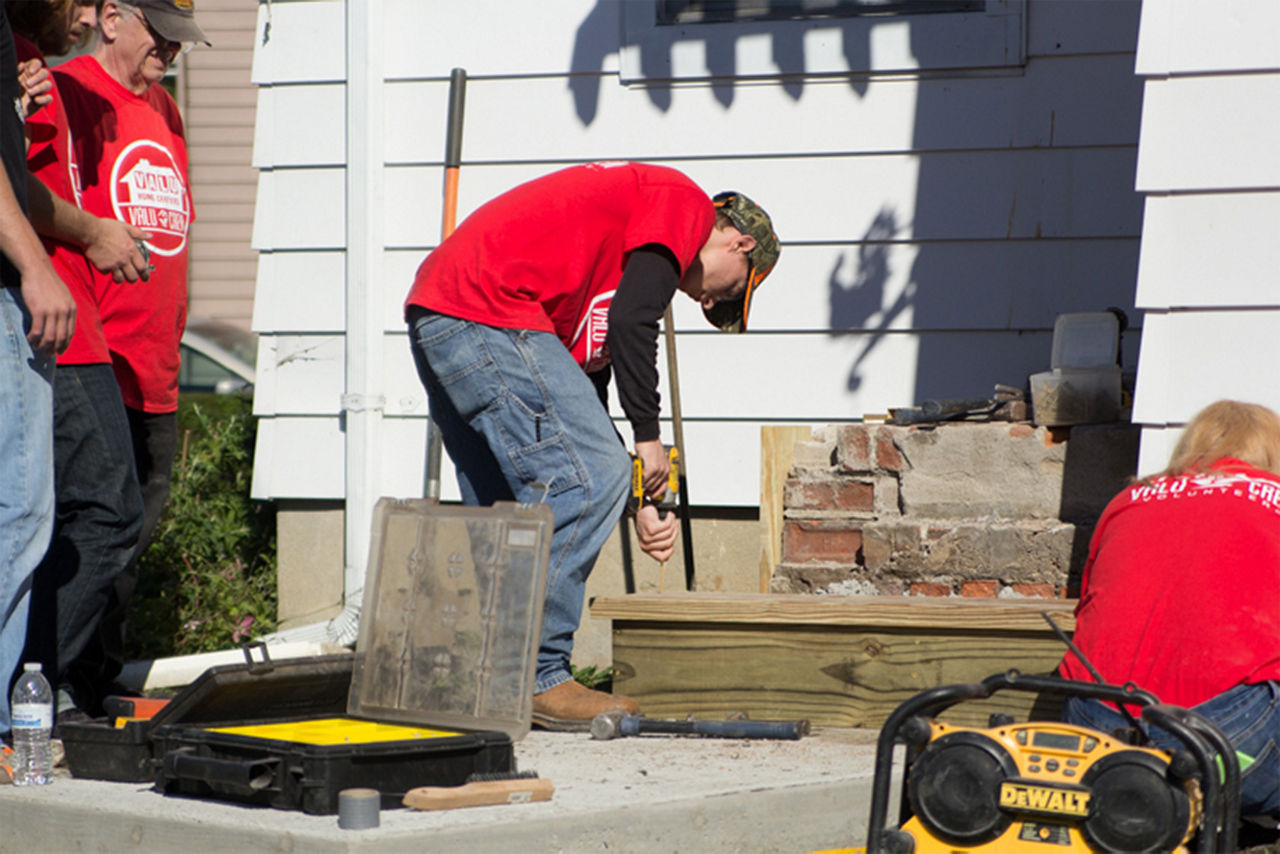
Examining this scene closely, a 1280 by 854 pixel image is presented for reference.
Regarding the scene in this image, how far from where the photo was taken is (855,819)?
2982 millimetres

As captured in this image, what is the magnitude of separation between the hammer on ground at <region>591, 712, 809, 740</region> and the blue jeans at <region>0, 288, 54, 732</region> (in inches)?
49.6

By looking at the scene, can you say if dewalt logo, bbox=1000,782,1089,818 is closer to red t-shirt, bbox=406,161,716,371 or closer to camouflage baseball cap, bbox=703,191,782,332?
red t-shirt, bbox=406,161,716,371

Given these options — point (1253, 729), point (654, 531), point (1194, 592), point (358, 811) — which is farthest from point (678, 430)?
point (358, 811)

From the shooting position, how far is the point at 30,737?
9.41 ft

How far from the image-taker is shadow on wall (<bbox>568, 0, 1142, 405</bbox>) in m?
4.74

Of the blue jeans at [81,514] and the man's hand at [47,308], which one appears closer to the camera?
the man's hand at [47,308]

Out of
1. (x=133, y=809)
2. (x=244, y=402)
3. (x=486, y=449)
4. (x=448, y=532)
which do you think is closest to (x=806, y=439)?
(x=486, y=449)

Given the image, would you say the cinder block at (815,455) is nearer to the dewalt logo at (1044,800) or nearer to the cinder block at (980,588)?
the cinder block at (980,588)

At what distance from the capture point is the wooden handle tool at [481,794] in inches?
101

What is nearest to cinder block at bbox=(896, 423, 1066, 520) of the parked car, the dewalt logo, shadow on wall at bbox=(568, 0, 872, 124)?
shadow on wall at bbox=(568, 0, 872, 124)

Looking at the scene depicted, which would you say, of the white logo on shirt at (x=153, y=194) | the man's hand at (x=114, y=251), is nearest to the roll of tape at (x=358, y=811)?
the man's hand at (x=114, y=251)

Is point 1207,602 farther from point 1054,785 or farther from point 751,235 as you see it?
point 751,235

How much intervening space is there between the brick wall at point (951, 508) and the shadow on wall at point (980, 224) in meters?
0.70

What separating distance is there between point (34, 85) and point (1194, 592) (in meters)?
2.74
